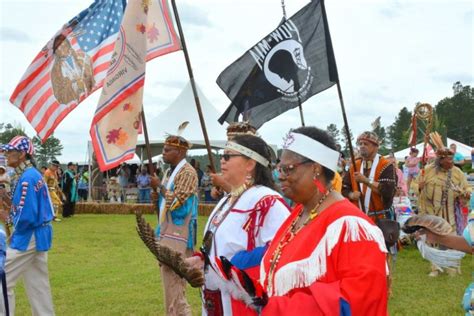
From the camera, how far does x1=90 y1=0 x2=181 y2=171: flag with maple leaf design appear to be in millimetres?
5145

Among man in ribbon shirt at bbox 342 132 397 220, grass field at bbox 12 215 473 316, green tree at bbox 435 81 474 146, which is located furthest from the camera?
green tree at bbox 435 81 474 146

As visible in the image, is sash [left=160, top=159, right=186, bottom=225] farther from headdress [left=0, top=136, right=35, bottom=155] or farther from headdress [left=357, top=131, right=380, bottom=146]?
headdress [left=357, top=131, right=380, bottom=146]

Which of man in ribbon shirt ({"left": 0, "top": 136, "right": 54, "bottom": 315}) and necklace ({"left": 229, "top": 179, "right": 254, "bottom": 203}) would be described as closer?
necklace ({"left": 229, "top": 179, "right": 254, "bottom": 203})

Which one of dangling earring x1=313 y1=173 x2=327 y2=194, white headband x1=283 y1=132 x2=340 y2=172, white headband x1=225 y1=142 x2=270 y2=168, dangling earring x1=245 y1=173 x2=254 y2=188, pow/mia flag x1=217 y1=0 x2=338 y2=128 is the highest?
pow/mia flag x1=217 y1=0 x2=338 y2=128

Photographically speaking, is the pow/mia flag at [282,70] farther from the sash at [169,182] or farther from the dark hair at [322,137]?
the dark hair at [322,137]

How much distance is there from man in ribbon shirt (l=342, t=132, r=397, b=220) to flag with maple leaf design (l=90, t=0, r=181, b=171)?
288 centimetres

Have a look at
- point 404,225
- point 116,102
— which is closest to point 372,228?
point 404,225

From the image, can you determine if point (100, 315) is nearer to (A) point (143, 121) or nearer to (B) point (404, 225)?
(A) point (143, 121)

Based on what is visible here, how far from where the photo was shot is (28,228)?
19.3ft

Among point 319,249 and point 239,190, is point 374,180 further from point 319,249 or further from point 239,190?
point 319,249

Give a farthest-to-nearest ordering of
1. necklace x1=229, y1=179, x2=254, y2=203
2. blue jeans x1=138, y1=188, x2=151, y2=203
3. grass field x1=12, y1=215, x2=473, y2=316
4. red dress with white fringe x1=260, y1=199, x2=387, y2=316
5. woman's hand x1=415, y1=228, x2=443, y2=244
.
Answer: blue jeans x1=138, y1=188, x2=151, y2=203 → grass field x1=12, y1=215, x2=473, y2=316 → necklace x1=229, y1=179, x2=254, y2=203 → woman's hand x1=415, y1=228, x2=443, y2=244 → red dress with white fringe x1=260, y1=199, x2=387, y2=316

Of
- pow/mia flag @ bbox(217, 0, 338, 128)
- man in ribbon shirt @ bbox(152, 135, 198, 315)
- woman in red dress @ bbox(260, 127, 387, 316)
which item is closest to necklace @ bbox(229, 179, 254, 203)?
woman in red dress @ bbox(260, 127, 387, 316)

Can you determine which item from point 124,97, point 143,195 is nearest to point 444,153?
point 124,97

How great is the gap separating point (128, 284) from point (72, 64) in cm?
368
